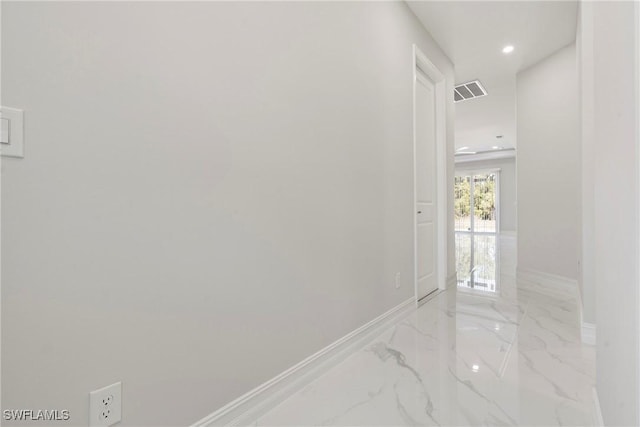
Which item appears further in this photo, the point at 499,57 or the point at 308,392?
the point at 499,57

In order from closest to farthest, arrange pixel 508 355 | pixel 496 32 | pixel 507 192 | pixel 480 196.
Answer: pixel 508 355
pixel 496 32
pixel 507 192
pixel 480 196

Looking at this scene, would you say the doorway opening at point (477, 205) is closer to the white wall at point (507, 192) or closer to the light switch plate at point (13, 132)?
the white wall at point (507, 192)

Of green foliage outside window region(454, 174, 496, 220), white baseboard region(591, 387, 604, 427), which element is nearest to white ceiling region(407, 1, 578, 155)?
white baseboard region(591, 387, 604, 427)

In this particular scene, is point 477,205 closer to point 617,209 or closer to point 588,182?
point 588,182

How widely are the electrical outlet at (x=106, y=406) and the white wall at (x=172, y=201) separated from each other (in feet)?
0.08

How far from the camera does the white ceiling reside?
293cm

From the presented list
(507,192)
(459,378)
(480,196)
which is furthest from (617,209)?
(480,196)

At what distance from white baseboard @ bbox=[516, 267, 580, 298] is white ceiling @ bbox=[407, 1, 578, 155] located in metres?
2.52

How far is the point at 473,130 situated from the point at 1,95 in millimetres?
8196

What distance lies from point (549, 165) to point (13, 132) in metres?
4.58

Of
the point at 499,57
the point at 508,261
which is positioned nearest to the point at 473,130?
the point at 508,261

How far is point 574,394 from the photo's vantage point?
1.59 m

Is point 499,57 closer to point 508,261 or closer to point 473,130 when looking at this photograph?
point 508,261

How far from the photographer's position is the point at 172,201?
1177 millimetres
